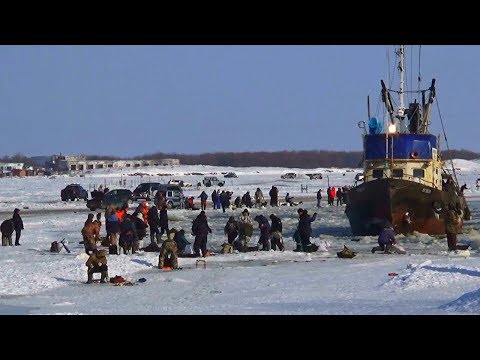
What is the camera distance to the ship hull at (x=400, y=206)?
110 feet

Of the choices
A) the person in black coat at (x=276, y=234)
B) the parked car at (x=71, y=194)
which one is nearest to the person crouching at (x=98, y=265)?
the person in black coat at (x=276, y=234)

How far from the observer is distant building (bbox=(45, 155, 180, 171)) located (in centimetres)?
17788

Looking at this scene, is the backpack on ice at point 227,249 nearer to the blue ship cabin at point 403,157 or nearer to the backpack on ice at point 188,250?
the backpack on ice at point 188,250

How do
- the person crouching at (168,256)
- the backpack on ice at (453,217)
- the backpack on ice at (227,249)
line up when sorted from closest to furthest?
1. the person crouching at (168,256)
2. the backpack on ice at (453,217)
3. the backpack on ice at (227,249)

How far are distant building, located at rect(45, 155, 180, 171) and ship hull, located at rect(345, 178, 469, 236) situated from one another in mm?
141059

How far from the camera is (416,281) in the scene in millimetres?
17281

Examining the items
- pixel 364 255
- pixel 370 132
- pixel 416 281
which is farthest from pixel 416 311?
pixel 370 132

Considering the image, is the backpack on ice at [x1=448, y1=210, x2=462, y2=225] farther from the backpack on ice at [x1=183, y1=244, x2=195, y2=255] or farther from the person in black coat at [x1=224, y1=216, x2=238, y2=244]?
the backpack on ice at [x1=183, y1=244, x2=195, y2=255]

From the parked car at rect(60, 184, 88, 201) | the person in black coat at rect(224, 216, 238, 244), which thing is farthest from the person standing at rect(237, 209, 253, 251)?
the parked car at rect(60, 184, 88, 201)

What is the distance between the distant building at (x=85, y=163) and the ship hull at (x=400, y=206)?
141 m
